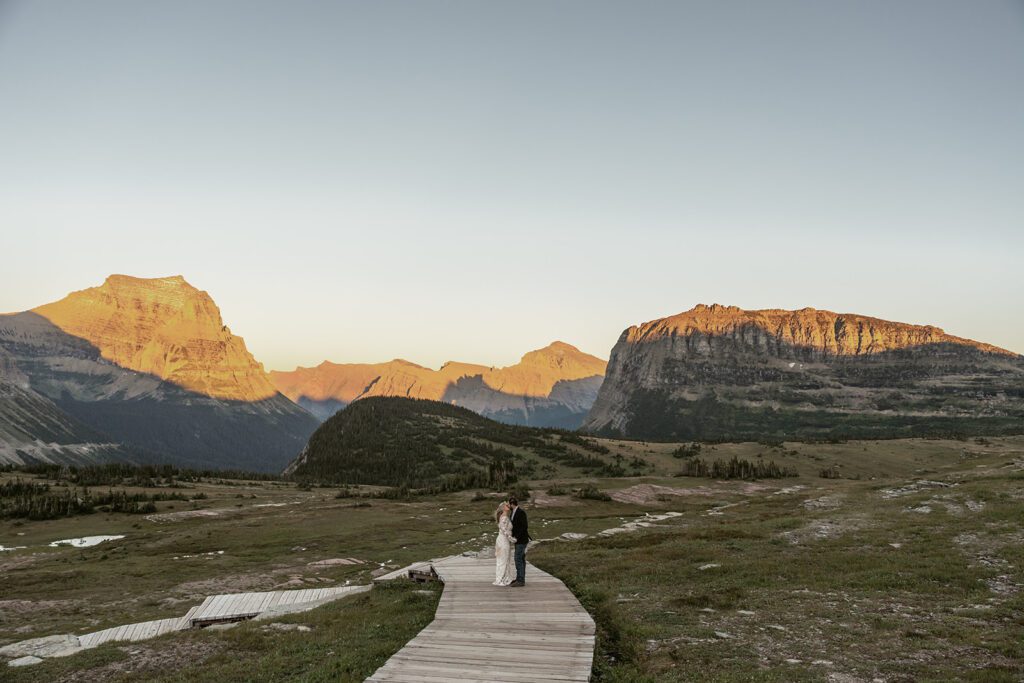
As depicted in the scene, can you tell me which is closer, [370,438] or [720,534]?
[720,534]

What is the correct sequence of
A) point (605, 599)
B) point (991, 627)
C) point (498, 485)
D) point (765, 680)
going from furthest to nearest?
point (498, 485) → point (605, 599) → point (991, 627) → point (765, 680)

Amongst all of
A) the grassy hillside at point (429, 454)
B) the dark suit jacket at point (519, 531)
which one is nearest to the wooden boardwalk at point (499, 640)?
the dark suit jacket at point (519, 531)

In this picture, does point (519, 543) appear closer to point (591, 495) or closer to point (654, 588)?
point (654, 588)

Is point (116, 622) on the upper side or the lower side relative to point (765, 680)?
lower

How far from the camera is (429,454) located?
520 feet

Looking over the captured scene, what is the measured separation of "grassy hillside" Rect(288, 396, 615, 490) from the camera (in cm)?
13825

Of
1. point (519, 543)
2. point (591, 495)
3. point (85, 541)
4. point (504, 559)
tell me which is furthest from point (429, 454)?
point (504, 559)

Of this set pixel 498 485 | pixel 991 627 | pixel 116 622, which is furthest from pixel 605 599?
pixel 498 485

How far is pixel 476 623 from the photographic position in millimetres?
17562

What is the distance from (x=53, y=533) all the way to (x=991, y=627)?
72991mm

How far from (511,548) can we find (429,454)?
456ft

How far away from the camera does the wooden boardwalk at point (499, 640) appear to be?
43.3 feet

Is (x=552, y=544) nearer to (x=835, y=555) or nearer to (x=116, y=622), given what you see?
(x=835, y=555)

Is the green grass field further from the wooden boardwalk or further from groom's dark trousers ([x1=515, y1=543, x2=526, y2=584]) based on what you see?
groom's dark trousers ([x1=515, y1=543, x2=526, y2=584])
